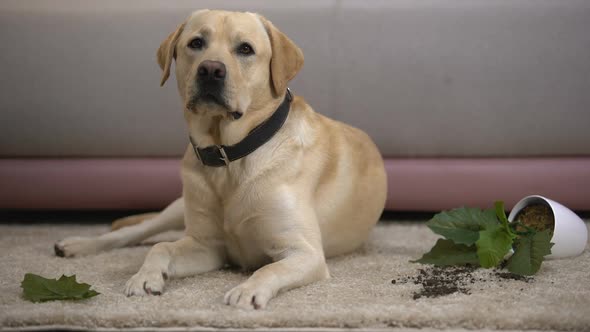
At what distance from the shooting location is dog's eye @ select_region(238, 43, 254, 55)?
2209 millimetres

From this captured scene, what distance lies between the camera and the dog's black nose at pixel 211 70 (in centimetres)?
205

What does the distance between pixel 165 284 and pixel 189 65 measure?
28.5 inches

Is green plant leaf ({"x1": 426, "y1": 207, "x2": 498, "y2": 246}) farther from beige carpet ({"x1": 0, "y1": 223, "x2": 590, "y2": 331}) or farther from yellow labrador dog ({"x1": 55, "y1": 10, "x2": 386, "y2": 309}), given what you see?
yellow labrador dog ({"x1": 55, "y1": 10, "x2": 386, "y2": 309})

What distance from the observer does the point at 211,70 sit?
2.05 m

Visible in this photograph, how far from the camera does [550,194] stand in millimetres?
3193

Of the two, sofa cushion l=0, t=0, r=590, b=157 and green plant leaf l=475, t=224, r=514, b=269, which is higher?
sofa cushion l=0, t=0, r=590, b=157

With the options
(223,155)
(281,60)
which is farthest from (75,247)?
(281,60)

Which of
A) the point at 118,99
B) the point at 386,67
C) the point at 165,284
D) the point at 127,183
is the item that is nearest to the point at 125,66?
the point at 118,99

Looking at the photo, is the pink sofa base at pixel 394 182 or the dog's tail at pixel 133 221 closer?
the dog's tail at pixel 133 221

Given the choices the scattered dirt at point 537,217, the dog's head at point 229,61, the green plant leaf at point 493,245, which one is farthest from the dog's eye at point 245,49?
the scattered dirt at point 537,217

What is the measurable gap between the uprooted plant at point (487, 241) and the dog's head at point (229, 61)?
0.76 metres

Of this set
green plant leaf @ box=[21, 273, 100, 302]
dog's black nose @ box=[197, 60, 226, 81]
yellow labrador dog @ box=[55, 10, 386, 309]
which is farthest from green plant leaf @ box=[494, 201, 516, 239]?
green plant leaf @ box=[21, 273, 100, 302]

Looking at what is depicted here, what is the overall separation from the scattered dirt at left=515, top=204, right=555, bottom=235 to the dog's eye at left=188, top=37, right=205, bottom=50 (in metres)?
1.37

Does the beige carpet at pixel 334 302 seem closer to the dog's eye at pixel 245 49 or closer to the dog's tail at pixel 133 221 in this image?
the dog's tail at pixel 133 221
